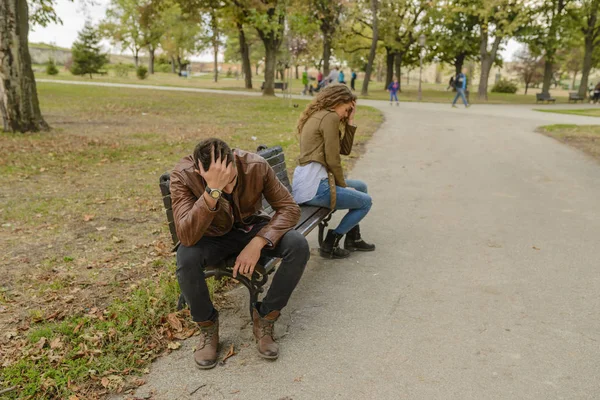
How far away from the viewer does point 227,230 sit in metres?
3.16

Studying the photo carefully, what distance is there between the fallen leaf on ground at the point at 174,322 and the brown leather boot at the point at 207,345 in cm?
33

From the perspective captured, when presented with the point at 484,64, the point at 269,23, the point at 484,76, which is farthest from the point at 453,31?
the point at 269,23

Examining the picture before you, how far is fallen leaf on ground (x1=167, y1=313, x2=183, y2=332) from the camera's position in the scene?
3344mm

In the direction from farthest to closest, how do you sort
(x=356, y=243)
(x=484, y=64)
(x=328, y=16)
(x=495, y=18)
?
(x=328, y=16), (x=484, y=64), (x=495, y=18), (x=356, y=243)

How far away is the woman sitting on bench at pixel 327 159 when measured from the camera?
4.34 m

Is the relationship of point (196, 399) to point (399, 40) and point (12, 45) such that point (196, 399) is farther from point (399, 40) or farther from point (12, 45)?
point (399, 40)

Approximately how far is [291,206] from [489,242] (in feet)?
8.88

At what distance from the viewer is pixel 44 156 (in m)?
8.88

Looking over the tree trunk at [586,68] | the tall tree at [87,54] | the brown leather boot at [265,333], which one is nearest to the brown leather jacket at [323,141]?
the brown leather boot at [265,333]

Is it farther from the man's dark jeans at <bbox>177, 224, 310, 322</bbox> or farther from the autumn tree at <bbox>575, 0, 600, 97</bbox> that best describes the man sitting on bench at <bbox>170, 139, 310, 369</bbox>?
the autumn tree at <bbox>575, 0, 600, 97</bbox>

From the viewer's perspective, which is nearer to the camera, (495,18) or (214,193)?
(214,193)

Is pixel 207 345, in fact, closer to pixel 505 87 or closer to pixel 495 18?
pixel 495 18

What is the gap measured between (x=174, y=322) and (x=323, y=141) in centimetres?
194

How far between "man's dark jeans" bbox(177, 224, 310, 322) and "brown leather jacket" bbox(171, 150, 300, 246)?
7 centimetres
